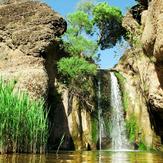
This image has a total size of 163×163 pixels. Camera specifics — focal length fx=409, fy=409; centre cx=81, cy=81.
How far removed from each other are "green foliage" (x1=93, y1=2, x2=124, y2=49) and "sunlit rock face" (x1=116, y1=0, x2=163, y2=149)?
7.56m

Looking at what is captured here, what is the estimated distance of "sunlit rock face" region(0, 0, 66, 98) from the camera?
71.5ft

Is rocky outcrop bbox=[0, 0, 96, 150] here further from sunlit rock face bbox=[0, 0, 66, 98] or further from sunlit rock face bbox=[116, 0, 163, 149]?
sunlit rock face bbox=[116, 0, 163, 149]

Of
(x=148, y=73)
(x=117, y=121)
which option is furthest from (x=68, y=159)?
(x=117, y=121)

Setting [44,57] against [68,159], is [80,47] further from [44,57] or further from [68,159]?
[68,159]

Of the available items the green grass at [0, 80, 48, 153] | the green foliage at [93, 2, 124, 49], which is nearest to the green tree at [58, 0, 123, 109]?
the green foliage at [93, 2, 124, 49]

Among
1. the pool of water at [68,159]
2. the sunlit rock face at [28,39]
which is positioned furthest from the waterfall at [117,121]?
the pool of water at [68,159]

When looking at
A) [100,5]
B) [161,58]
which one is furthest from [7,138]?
[100,5]

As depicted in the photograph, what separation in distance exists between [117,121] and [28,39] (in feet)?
25.3

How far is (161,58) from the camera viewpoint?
12781 millimetres

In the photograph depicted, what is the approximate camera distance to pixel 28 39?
23969 mm

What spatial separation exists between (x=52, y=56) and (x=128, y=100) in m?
5.83

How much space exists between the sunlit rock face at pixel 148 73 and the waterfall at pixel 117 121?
75cm

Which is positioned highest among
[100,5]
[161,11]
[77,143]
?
[100,5]

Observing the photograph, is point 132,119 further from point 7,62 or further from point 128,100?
point 7,62
